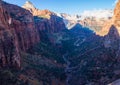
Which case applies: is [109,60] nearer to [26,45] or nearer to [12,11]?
[26,45]

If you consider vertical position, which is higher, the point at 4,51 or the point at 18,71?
the point at 4,51

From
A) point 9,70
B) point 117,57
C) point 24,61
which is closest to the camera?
point 9,70

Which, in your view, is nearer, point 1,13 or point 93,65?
point 1,13

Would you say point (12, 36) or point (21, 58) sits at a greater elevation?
point (12, 36)

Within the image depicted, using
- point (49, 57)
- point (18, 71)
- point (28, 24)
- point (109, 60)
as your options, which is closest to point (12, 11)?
point (28, 24)

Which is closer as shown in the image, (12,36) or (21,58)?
(12,36)

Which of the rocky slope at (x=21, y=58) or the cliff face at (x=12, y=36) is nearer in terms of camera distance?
the rocky slope at (x=21, y=58)

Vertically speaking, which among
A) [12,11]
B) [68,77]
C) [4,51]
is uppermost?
[12,11]

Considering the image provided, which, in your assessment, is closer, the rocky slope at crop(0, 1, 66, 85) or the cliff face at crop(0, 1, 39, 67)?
the rocky slope at crop(0, 1, 66, 85)
